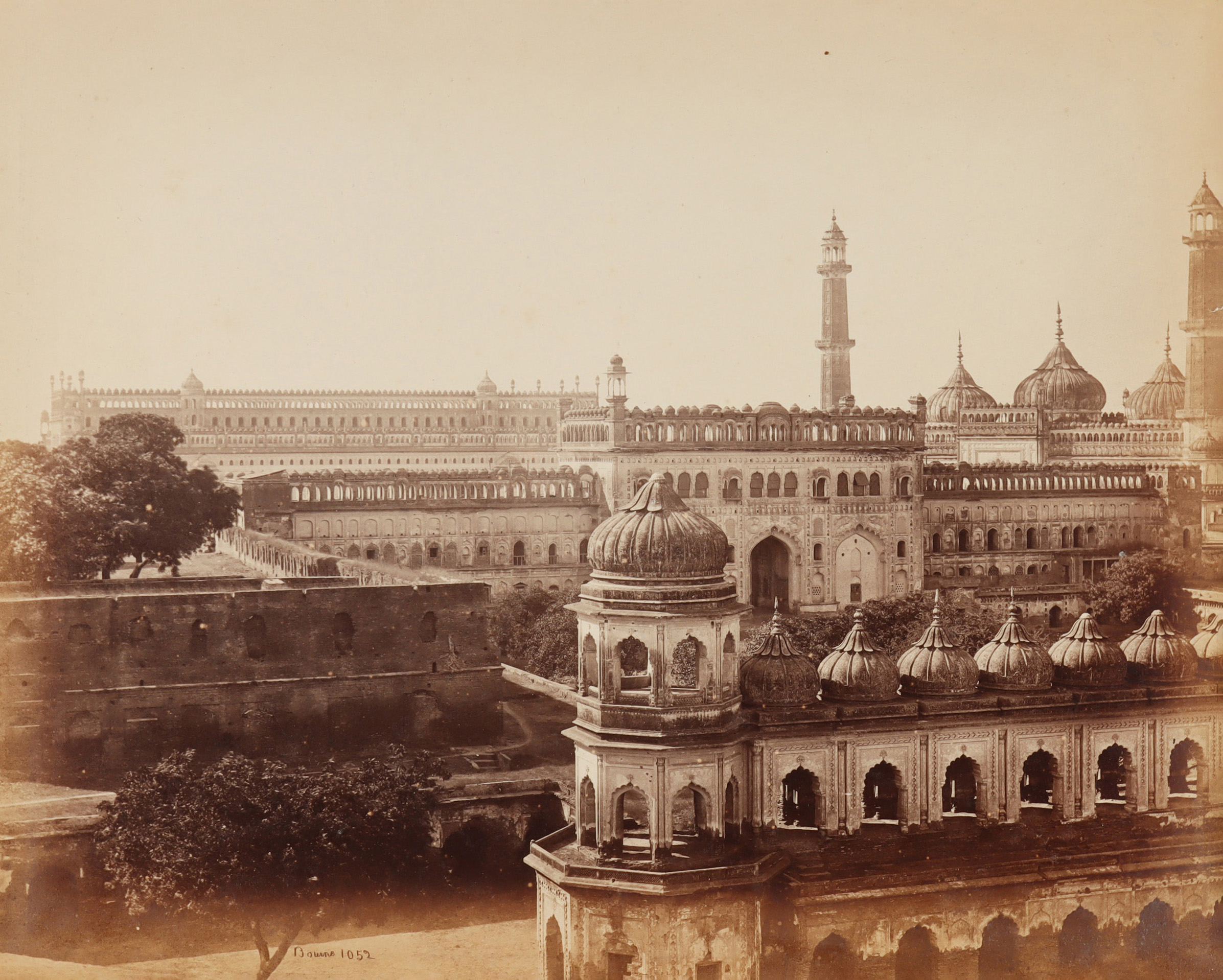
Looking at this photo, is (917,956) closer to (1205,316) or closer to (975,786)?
(975,786)

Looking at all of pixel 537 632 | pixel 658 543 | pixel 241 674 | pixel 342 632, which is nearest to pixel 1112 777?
pixel 658 543

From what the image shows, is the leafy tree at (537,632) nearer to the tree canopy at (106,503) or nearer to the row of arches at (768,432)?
the tree canopy at (106,503)

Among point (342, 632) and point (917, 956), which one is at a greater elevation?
point (342, 632)

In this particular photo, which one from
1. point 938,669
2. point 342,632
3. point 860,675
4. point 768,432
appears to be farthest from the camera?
point 768,432

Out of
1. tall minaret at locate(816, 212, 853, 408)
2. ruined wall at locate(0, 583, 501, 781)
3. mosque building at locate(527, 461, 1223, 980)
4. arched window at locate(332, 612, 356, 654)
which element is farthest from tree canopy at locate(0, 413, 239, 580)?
tall minaret at locate(816, 212, 853, 408)

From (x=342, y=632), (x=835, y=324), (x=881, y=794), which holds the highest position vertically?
(x=835, y=324)

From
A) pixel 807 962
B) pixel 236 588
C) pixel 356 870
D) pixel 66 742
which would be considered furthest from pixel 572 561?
pixel 807 962

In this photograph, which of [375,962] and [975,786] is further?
[975,786]

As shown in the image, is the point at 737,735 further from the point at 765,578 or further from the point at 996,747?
the point at 765,578

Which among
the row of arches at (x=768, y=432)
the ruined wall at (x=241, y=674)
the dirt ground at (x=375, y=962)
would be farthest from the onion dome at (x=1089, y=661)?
the row of arches at (x=768, y=432)
